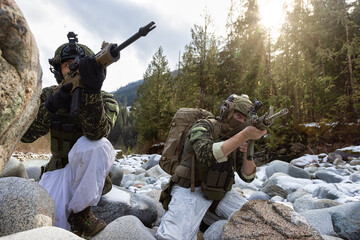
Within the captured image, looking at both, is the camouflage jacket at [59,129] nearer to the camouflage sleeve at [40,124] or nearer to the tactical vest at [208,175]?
the camouflage sleeve at [40,124]

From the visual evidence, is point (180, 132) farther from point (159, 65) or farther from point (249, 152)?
Result: point (159, 65)

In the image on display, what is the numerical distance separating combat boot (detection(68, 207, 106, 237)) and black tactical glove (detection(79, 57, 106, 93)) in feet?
3.89

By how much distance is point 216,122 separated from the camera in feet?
10.4

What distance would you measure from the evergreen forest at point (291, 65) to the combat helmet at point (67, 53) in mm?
9700

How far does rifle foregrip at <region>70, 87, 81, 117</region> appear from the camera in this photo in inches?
90.6

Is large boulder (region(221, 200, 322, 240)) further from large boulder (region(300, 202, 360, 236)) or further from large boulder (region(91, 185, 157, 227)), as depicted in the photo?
large boulder (region(91, 185, 157, 227))

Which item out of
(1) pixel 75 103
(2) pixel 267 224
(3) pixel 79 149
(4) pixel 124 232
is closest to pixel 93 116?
(1) pixel 75 103

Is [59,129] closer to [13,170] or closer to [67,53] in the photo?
[67,53]

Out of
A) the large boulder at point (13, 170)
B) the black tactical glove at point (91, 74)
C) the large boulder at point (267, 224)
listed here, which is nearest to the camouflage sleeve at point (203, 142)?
the large boulder at point (267, 224)

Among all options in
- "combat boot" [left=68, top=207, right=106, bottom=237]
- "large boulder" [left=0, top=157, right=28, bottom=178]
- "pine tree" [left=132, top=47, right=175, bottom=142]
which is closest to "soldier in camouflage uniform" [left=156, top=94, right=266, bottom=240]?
"combat boot" [left=68, top=207, right=106, bottom=237]

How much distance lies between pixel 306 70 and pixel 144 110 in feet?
47.1

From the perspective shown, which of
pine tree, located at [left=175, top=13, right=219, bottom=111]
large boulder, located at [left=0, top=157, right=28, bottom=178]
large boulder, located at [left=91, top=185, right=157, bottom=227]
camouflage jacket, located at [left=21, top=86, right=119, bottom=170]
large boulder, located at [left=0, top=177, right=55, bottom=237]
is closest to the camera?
large boulder, located at [left=0, top=177, right=55, bottom=237]

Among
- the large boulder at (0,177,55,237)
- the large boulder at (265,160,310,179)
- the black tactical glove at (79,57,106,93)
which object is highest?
the black tactical glove at (79,57,106,93)

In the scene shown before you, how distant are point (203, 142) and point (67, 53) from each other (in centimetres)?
184
